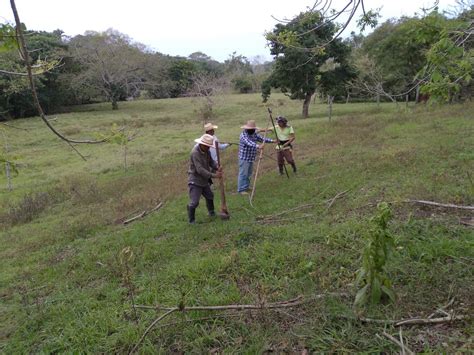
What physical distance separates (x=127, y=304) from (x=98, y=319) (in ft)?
1.22

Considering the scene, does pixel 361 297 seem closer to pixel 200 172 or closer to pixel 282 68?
pixel 200 172

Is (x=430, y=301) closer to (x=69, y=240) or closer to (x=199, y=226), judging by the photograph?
(x=199, y=226)

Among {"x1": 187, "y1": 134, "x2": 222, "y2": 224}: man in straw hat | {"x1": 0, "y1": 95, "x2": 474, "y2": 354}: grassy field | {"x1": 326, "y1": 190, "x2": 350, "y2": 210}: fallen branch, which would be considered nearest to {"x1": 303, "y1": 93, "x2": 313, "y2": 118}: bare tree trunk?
{"x1": 0, "y1": 95, "x2": 474, "y2": 354}: grassy field

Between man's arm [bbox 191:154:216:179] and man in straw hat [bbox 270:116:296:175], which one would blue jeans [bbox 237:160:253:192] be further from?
man's arm [bbox 191:154:216:179]

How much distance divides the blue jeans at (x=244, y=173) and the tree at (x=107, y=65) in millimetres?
35291

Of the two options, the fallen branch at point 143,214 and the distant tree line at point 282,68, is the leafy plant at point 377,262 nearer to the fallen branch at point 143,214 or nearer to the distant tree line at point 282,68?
the distant tree line at point 282,68

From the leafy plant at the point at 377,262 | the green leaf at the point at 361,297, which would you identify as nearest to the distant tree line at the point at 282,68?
the leafy plant at the point at 377,262

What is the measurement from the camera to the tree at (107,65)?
3997 cm

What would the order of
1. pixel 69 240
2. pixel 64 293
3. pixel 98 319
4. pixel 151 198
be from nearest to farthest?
1. pixel 98 319
2. pixel 64 293
3. pixel 69 240
4. pixel 151 198

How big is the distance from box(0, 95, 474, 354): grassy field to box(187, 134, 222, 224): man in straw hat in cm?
54

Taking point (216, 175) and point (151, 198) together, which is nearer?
point (216, 175)

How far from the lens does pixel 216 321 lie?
397 cm

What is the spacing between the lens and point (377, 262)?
345cm

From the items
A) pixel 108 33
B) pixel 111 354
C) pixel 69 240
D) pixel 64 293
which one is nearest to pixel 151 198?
pixel 69 240
